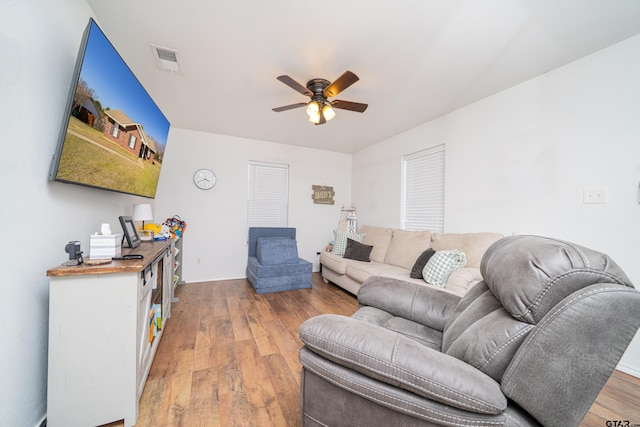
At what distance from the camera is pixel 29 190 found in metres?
1.14

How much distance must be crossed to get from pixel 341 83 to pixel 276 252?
2594mm

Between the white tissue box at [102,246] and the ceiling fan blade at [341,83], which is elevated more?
the ceiling fan blade at [341,83]

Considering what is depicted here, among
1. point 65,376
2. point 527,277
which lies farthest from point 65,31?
point 527,277

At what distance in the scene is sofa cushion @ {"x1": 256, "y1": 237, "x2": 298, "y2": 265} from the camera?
369 cm

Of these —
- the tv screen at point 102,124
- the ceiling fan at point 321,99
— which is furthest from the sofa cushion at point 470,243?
the tv screen at point 102,124

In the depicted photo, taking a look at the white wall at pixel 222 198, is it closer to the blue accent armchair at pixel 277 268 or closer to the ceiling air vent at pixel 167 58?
the blue accent armchair at pixel 277 268

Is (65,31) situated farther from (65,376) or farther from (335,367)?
(335,367)

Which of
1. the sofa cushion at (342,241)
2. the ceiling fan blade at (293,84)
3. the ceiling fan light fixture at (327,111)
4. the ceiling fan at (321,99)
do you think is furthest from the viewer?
the sofa cushion at (342,241)

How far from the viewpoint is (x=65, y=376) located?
1197mm

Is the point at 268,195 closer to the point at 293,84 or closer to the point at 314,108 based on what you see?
the point at 314,108

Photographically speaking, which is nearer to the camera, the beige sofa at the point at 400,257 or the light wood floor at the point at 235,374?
the light wood floor at the point at 235,374

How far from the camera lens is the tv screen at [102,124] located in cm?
120

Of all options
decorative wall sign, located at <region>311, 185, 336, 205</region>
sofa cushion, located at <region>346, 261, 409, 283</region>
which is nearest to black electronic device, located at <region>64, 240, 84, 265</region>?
sofa cushion, located at <region>346, 261, 409, 283</region>

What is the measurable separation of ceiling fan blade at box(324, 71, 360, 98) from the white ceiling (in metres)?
0.20
